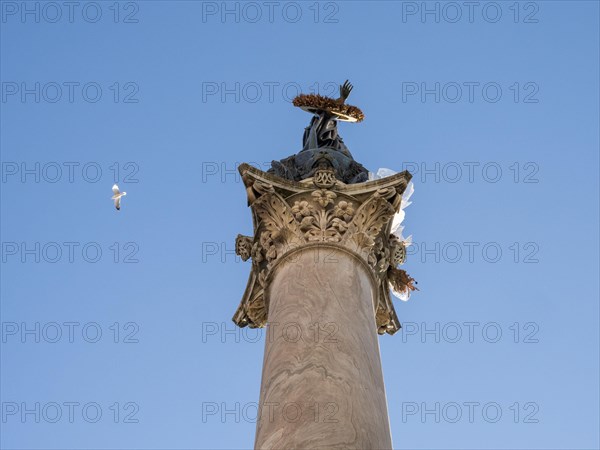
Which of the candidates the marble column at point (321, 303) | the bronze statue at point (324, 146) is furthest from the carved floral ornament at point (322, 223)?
the bronze statue at point (324, 146)

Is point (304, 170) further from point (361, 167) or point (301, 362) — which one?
point (301, 362)

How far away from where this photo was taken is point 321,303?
17.0 m

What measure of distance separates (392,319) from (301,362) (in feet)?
19.8

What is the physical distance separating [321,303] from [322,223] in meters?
2.57

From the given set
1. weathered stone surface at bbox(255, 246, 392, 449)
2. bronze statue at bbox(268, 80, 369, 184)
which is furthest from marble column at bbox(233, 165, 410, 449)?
bronze statue at bbox(268, 80, 369, 184)

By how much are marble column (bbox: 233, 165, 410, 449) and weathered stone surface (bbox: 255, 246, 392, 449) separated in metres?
0.02

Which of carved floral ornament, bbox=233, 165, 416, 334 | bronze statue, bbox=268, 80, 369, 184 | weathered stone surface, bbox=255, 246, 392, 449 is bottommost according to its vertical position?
weathered stone surface, bbox=255, 246, 392, 449

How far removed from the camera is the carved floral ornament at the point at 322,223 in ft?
62.6

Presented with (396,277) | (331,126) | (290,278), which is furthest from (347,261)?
(331,126)

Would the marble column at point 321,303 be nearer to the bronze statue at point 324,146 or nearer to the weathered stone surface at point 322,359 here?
the weathered stone surface at point 322,359

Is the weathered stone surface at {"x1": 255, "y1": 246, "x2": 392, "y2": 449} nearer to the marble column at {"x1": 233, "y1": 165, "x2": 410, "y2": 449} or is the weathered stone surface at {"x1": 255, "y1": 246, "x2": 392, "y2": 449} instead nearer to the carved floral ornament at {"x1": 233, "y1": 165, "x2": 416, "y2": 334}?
the marble column at {"x1": 233, "y1": 165, "x2": 410, "y2": 449}

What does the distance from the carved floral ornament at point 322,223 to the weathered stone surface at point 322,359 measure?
1.59ft

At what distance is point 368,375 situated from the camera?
1569cm

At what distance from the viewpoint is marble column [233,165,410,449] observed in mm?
14469
